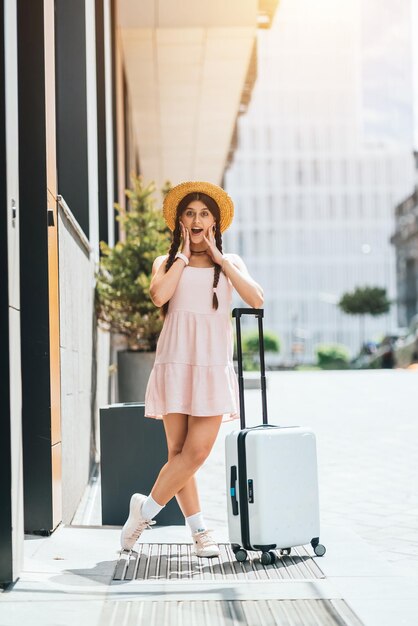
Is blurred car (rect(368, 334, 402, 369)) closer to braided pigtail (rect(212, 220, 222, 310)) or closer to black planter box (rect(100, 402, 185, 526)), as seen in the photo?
black planter box (rect(100, 402, 185, 526))

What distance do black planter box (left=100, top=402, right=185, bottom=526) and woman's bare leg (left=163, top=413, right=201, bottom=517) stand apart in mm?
1067

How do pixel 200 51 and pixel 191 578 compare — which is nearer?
pixel 191 578

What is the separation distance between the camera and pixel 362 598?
154 inches

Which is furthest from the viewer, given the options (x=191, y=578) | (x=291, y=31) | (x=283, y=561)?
(x=291, y=31)

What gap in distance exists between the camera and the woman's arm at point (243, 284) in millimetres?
4715

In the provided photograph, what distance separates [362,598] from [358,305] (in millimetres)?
72262

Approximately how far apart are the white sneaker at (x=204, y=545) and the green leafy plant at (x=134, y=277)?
5842mm

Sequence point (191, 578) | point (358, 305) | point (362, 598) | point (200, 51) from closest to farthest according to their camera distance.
Answer: point (362, 598) < point (191, 578) < point (200, 51) < point (358, 305)

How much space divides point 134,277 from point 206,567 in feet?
22.0

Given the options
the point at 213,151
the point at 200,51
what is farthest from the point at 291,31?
the point at 200,51

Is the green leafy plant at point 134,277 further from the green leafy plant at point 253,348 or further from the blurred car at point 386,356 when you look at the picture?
the blurred car at point 386,356

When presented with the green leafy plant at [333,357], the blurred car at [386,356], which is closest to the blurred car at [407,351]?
the blurred car at [386,356]

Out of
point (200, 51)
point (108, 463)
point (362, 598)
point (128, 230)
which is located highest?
point (200, 51)

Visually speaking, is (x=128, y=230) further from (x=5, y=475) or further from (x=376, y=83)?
(x=376, y=83)
